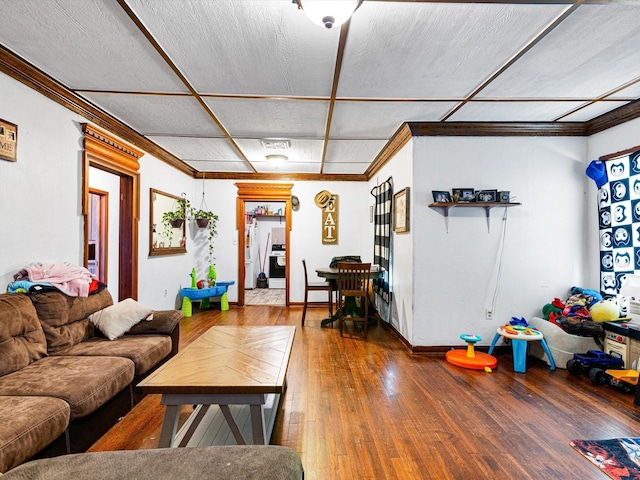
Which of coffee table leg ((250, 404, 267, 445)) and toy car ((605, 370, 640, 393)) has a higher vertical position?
coffee table leg ((250, 404, 267, 445))

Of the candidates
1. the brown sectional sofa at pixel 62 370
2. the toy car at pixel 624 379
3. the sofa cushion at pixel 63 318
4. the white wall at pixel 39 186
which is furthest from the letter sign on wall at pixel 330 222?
the toy car at pixel 624 379

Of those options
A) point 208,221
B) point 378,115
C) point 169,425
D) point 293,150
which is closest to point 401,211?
point 378,115

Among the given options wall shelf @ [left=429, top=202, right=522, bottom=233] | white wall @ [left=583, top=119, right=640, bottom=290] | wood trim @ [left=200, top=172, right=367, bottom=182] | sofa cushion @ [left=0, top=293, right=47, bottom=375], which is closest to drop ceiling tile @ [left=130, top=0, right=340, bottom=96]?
wall shelf @ [left=429, top=202, right=522, bottom=233]

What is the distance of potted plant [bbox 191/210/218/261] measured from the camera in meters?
5.91

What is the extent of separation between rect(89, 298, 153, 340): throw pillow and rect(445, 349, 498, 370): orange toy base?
2.93 metres

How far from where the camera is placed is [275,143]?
4195mm

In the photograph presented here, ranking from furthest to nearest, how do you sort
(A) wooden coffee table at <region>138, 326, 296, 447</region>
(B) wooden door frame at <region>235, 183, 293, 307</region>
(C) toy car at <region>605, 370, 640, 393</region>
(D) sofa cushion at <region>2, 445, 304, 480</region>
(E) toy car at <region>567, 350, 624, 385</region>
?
(B) wooden door frame at <region>235, 183, 293, 307</region>, (E) toy car at <region>567, 350, 624, 385</region>, (C) toy car at <region>605, 370, 640, 393</region>, (A) wooden coffee table at <region>138, 326, 296, 447</region>, (D) sofa cushion at <region>2, 445, 304, 480</region>

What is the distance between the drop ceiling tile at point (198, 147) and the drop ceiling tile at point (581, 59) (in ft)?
10.2

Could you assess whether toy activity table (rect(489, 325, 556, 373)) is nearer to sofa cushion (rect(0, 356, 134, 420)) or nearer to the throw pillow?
sofa cushion (rect(0, 356, 134, 420))

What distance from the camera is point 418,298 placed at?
11.8ft

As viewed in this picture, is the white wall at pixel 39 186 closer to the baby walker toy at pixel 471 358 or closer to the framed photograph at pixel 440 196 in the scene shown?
the framed photograph at pixel 440 196

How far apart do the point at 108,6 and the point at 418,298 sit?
3.41 m

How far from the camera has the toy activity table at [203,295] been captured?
5.43 metres

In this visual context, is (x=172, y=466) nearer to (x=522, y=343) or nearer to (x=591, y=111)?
(x=522, y=343)
